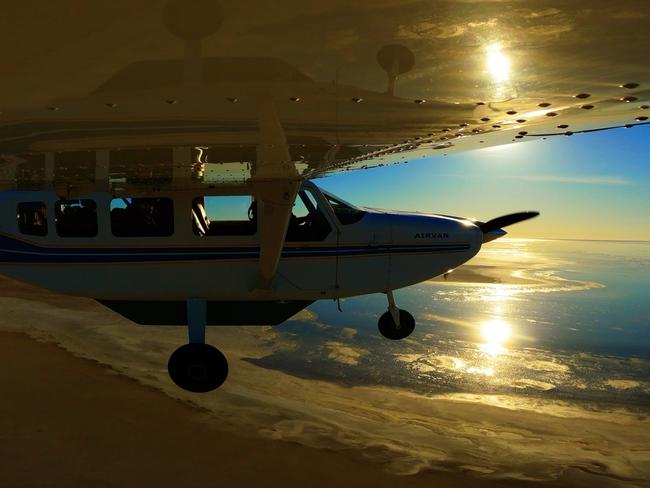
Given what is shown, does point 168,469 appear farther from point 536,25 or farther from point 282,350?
point 282,350

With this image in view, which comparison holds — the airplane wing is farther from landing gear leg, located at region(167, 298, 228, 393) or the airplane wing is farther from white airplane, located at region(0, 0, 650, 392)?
landing gear leg, located at region(167, 298, 228, 393)

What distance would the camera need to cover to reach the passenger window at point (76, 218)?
6906mm

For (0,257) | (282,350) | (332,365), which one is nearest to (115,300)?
(0,257)

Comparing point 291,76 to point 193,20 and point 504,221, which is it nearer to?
point 193,20

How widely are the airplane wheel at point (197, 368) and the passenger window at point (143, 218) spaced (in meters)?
1.89

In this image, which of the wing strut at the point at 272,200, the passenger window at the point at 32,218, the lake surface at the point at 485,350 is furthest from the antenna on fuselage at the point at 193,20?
the lake surface at the point at 485,350

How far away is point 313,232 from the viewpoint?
695 cm

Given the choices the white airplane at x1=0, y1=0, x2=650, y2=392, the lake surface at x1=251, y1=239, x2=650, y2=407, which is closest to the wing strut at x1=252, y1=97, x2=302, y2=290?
the white airplane at x1=0, y1=0, x2=650, y2=392

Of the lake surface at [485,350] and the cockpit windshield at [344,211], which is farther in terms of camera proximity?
the lake surface at [485,350]

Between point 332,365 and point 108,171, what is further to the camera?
point 332,365

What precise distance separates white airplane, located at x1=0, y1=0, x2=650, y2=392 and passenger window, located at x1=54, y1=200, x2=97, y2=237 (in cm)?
2

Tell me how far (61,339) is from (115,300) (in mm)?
14859

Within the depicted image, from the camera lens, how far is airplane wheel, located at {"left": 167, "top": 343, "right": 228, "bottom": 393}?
6.55 metres

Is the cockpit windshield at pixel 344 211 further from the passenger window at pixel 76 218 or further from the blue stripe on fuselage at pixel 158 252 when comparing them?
the passenger window at pixel 76 218
